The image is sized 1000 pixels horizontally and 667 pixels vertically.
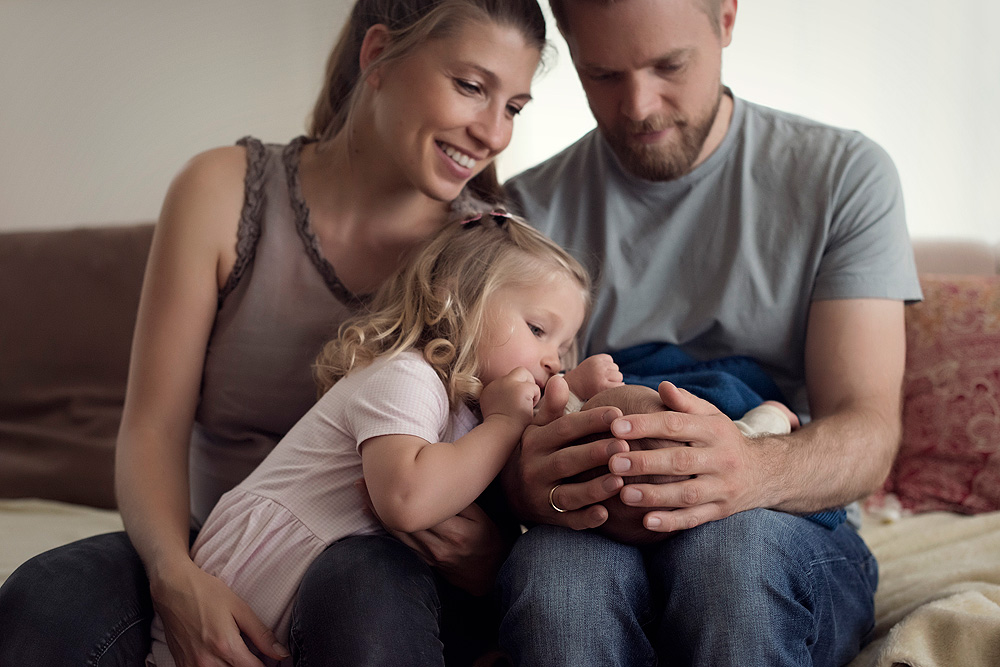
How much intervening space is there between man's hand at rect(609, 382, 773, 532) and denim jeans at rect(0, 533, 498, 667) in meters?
0.31

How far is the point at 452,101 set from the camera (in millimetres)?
1403

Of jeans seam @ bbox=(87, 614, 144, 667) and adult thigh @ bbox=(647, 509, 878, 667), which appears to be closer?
adult thigh @ bbox=(647, 509, 878, 667)

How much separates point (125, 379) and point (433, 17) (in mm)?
1331

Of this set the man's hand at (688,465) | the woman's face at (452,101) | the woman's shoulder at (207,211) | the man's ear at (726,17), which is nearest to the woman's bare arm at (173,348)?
the woman's shoulder at (207,211)

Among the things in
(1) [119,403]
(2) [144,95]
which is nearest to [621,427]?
(1) [119,403]

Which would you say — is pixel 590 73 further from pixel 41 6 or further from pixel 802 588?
pixel 41 6

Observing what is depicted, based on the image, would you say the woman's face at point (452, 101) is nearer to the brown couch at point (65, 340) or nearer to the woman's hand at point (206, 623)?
the woman's hand at point (206, 623)

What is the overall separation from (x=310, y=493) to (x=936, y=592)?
1015 millimetres

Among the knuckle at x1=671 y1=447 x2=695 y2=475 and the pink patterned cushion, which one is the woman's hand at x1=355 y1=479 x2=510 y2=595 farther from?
the pink patterned cushion

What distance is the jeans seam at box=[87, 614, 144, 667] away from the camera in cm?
107

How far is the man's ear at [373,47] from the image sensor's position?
1503 millimetres

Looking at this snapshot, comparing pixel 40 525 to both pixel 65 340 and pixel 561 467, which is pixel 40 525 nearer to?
pixel 65 340

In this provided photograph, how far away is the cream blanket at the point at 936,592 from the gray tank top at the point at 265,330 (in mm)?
1032

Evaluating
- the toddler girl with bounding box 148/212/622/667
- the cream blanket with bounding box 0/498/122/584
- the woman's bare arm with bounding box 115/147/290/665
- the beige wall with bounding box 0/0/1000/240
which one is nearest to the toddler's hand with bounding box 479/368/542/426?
the toddler girl with bounding box 148/212/622/667
